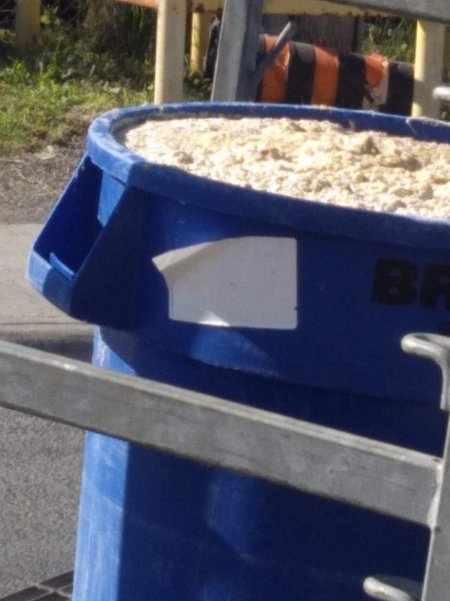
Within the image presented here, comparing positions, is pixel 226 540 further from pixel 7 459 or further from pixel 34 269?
pixel 7 459

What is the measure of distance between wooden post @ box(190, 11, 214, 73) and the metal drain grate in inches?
210

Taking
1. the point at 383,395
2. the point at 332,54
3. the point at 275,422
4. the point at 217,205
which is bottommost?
the point at 332,54

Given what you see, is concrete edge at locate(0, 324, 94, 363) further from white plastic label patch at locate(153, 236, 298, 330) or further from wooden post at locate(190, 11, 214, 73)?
wooden post at locate(190, 11, 214, 73)

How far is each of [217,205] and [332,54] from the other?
16.7 feet

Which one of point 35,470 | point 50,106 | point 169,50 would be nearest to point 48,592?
point 35,470

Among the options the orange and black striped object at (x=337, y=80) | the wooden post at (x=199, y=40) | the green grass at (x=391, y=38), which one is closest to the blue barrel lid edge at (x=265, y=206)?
the orange and black striped object at (x=337, y=80)

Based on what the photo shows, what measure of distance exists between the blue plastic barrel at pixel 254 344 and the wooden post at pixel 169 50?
3.52 metres

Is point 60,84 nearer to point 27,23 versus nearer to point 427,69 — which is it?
point 27,23

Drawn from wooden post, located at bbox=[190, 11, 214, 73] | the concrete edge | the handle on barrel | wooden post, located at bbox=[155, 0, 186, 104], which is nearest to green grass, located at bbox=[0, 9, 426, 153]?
wooden post, located at bbox=[190, 11, 214, 73]

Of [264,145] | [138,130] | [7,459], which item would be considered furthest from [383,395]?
[7,459]

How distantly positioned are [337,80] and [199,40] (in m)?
1.65

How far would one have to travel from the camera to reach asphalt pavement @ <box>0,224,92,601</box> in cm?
332

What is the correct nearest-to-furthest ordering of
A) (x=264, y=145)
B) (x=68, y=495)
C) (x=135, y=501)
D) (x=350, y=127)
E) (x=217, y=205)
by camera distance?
(x=217, y=205) < (x=135, y=501) < (x=264, y=145) < (x=350, y=127) < (x=68, y=495)

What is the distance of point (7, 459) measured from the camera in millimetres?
3885
